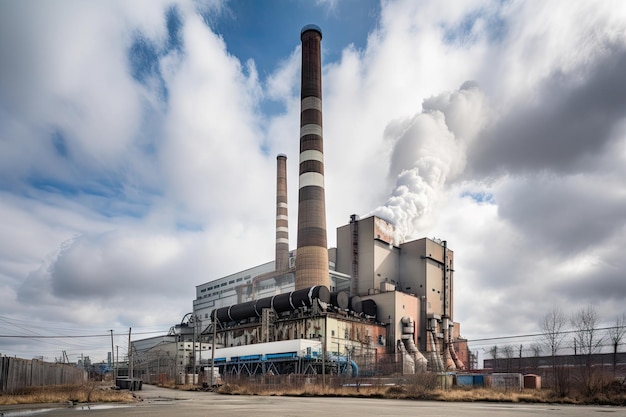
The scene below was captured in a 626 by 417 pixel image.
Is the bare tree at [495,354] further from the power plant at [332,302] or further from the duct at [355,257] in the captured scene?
the duct at [355,257]

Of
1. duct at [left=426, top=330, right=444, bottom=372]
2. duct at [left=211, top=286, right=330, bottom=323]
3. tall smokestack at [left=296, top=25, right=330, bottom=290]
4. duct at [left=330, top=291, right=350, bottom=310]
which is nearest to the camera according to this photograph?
duct at [left=211, top=286, right=330, bottom=323]

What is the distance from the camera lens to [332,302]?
53.1 m

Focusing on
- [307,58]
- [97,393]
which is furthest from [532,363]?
[97,393]

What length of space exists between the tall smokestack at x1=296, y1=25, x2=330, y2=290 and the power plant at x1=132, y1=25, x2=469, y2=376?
0.11 meters

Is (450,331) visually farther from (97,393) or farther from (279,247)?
(97,393)

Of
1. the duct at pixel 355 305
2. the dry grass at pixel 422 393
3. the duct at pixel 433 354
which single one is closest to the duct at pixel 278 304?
the duct at pixel 355 305

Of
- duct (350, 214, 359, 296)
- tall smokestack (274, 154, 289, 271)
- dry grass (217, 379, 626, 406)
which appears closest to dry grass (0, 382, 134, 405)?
dry grass (217, 379, 626, 406)

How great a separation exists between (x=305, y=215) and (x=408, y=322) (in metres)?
15.8

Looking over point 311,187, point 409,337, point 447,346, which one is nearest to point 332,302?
point 409,337

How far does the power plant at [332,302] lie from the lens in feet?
163

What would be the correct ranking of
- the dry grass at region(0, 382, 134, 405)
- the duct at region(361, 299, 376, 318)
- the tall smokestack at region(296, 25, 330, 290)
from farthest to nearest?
the duct at region(361, 299, 376, 318) → the tall smokestack at region(296, 25, 330, 290) → the dry grass at region(0, 382, 134, 405)

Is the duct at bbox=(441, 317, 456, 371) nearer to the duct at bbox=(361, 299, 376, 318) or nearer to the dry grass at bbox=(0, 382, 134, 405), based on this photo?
the duct at bbox=(361, 299, 376, 318)

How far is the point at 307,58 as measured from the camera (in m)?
57.3

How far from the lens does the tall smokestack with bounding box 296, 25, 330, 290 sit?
53906mm
